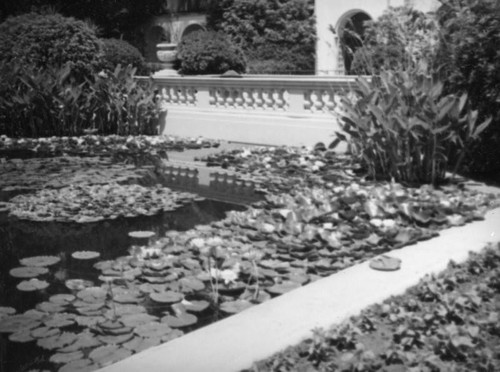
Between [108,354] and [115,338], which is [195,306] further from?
[108,354]

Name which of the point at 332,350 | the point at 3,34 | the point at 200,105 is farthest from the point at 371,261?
the point at 3,34

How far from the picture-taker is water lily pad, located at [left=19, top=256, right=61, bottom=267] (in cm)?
443

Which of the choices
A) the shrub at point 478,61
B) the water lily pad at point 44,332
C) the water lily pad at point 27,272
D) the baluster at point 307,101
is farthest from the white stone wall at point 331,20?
the water lily pad at point 44,332

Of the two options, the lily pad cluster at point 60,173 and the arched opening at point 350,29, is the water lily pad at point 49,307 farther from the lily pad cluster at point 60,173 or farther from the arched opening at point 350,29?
the arched opening at point 350,29

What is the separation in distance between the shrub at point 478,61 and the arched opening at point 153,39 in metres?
23.9

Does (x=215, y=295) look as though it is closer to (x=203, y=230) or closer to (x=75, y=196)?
(x=203, y=230)

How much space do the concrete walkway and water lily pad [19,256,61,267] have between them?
1962mm

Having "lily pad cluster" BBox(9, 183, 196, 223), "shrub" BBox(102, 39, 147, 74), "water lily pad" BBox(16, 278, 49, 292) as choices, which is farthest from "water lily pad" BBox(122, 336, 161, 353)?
"shrub" BBox(102, 39, 147, 74)

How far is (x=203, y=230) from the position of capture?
5.23m

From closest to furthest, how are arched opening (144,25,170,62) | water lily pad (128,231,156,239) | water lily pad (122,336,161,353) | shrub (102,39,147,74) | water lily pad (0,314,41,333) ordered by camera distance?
water lily pad (122,336,161,353) → water lily pad (0,314,41,333) → water lily pad (128,231,156,239) → shrub (102,39,147,74) → arched opening (144,25,170,62)

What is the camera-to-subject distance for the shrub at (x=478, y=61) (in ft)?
21.9

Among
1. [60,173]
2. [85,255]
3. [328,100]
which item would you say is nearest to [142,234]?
[85,255]

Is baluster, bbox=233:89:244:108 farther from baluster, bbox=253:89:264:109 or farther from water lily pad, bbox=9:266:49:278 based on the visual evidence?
water lily pad, bbox=9:266:49:278

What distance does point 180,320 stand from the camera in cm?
332
